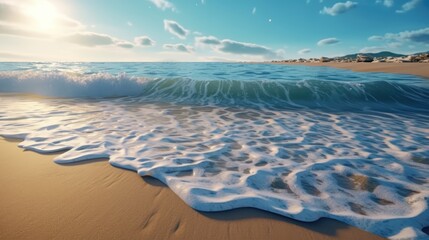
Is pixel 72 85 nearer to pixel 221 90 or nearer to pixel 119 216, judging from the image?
pixel 221 90

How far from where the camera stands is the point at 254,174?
273cm

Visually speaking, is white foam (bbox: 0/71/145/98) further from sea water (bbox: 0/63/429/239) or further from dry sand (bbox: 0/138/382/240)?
dry sand (bbox: 0/138/382/240)

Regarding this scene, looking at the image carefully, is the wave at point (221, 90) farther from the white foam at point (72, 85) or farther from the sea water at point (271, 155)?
the sea water at point (271, 155)

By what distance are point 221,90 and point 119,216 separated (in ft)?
31.8

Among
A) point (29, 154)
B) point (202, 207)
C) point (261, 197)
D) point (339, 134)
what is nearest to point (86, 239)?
point (202, 207)

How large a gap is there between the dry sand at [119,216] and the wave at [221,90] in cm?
709

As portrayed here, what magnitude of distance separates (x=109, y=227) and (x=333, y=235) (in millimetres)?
1772

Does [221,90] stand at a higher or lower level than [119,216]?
higher

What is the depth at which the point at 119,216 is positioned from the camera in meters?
1.93

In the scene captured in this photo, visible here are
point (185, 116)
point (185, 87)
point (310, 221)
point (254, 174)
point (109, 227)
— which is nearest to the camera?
point (109, 227)

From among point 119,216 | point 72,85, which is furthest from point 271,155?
point 72,85

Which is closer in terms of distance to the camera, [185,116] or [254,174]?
[254,174]

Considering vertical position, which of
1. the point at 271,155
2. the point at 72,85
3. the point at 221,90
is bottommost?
the point at 271,155

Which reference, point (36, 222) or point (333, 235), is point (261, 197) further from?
point (36, 222)
